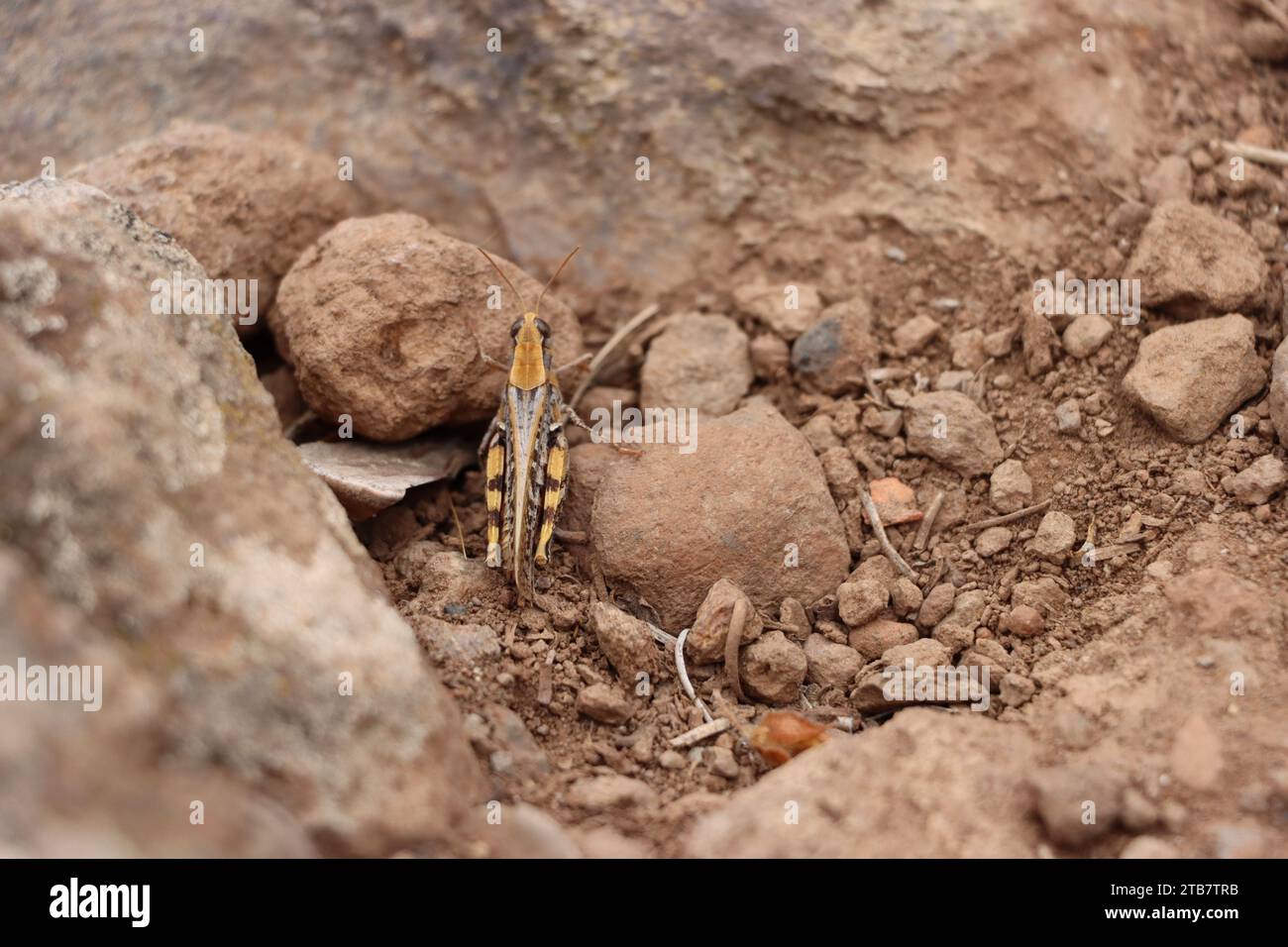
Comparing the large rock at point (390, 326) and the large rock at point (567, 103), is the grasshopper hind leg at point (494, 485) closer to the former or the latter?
the large rock at point (390, 326)

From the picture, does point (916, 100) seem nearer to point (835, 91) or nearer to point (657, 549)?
point (835, 91)

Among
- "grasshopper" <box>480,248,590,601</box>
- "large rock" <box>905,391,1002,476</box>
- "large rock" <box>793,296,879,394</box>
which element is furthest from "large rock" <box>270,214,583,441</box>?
"large rock" <box>905,391,1002,476</box>

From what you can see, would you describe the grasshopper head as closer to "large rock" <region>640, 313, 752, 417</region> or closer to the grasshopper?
the grasshopper

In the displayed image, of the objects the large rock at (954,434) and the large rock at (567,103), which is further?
the large rock at (567,103)

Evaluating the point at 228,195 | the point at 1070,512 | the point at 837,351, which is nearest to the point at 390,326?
the point at 228,195

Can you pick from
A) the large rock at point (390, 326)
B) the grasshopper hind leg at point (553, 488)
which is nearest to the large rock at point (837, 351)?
the grasshopper hind leg at point (553, 488)
